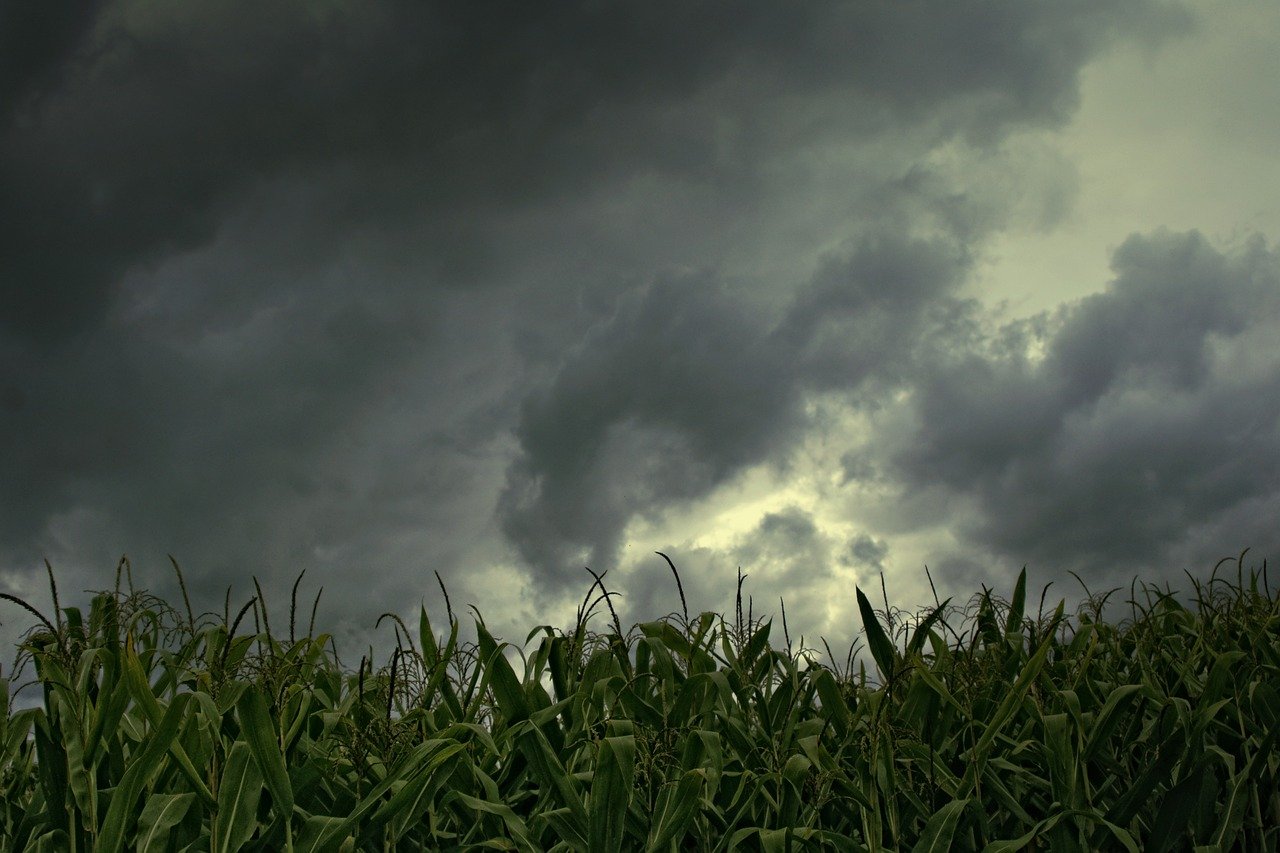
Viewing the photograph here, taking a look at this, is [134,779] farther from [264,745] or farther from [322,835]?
[322,835]

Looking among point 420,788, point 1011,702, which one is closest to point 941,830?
point 1011,702

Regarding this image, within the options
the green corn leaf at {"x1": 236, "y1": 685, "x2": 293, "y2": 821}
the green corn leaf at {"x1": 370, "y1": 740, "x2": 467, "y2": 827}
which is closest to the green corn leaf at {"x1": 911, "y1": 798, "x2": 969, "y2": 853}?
the green corn leaf at {"x1": 370, "y1": 740, "x2": 467, "y2": 827}

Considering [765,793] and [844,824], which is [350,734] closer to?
[765,793]

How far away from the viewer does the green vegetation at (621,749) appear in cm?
330

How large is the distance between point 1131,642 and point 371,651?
4611mm

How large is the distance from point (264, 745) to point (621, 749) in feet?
4.15

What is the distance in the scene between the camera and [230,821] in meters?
3.24

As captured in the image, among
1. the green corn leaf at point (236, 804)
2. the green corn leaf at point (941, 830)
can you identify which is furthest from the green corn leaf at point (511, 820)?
the green corn leaf at point (941, 830)

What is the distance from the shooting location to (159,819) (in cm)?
314

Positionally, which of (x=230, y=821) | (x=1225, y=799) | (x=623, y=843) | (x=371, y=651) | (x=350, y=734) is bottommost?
(x=1225, y=799)

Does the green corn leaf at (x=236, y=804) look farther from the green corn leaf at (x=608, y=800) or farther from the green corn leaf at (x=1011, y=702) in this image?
the green corn leaf at (x=1011, y=702)

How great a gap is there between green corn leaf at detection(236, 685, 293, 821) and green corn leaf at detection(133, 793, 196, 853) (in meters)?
0.28

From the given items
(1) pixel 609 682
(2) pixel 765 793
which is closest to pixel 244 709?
(1) pixel 609 682

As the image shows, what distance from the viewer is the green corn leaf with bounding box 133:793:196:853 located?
312cm
